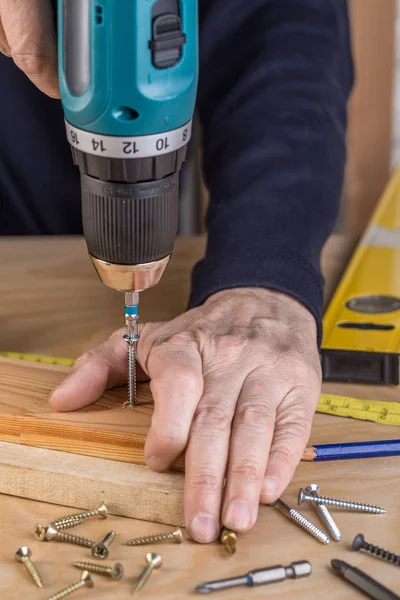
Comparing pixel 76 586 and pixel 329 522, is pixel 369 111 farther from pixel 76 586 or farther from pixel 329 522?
pixel 76 586

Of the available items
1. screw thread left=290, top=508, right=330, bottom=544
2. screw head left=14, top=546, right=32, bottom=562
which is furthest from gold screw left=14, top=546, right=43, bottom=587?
screw thread left=290, top=508, right=330, bottom=544

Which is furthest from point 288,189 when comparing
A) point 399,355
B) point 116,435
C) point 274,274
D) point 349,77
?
point 116,435

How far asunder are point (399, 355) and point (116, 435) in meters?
0.52

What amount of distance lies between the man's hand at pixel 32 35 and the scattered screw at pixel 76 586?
60cm

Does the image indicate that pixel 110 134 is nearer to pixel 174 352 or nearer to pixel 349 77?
pixel 174 352

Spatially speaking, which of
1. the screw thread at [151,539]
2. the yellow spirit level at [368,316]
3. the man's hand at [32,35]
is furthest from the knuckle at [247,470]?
the man's hand at [32,35]

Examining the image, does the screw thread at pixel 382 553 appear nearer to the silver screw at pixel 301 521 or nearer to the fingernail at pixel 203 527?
the silver screw at pixel 301 521

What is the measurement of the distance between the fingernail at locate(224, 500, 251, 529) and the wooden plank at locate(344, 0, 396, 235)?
237 centimetres

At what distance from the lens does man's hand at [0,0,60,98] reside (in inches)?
39.4

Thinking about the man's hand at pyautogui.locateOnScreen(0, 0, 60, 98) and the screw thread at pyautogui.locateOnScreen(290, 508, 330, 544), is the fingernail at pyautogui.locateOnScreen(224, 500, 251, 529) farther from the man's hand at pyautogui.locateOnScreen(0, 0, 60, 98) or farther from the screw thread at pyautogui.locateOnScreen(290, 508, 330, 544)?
the man's hand at pyautogui.locateOnScreen(0, 0, 60, 98)

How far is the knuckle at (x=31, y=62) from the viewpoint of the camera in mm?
1029

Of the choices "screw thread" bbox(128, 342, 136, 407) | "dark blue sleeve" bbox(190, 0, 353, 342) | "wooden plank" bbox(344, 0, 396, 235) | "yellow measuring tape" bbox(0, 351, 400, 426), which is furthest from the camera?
Result: "wooden plank" bbox(344, 0, 396, 235)

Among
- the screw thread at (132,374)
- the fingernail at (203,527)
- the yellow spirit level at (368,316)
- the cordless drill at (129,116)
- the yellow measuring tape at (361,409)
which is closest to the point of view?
the cordless drill at (129,116)

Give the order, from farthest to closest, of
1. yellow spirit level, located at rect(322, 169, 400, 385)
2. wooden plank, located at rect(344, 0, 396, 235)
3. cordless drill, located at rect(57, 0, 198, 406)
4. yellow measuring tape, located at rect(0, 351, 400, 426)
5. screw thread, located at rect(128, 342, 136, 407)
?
wooden plank, located at rect(344, 0, 396, 235) → yellow spirit level, located at rect(322, 169, 400, 385) → yellow measuring tape, located at rect(0, 351, 400, 426) → screw thread, located at rect(128, 342, 136, 407) → cordless drill, located at rect(57, 0, 198, 406)
